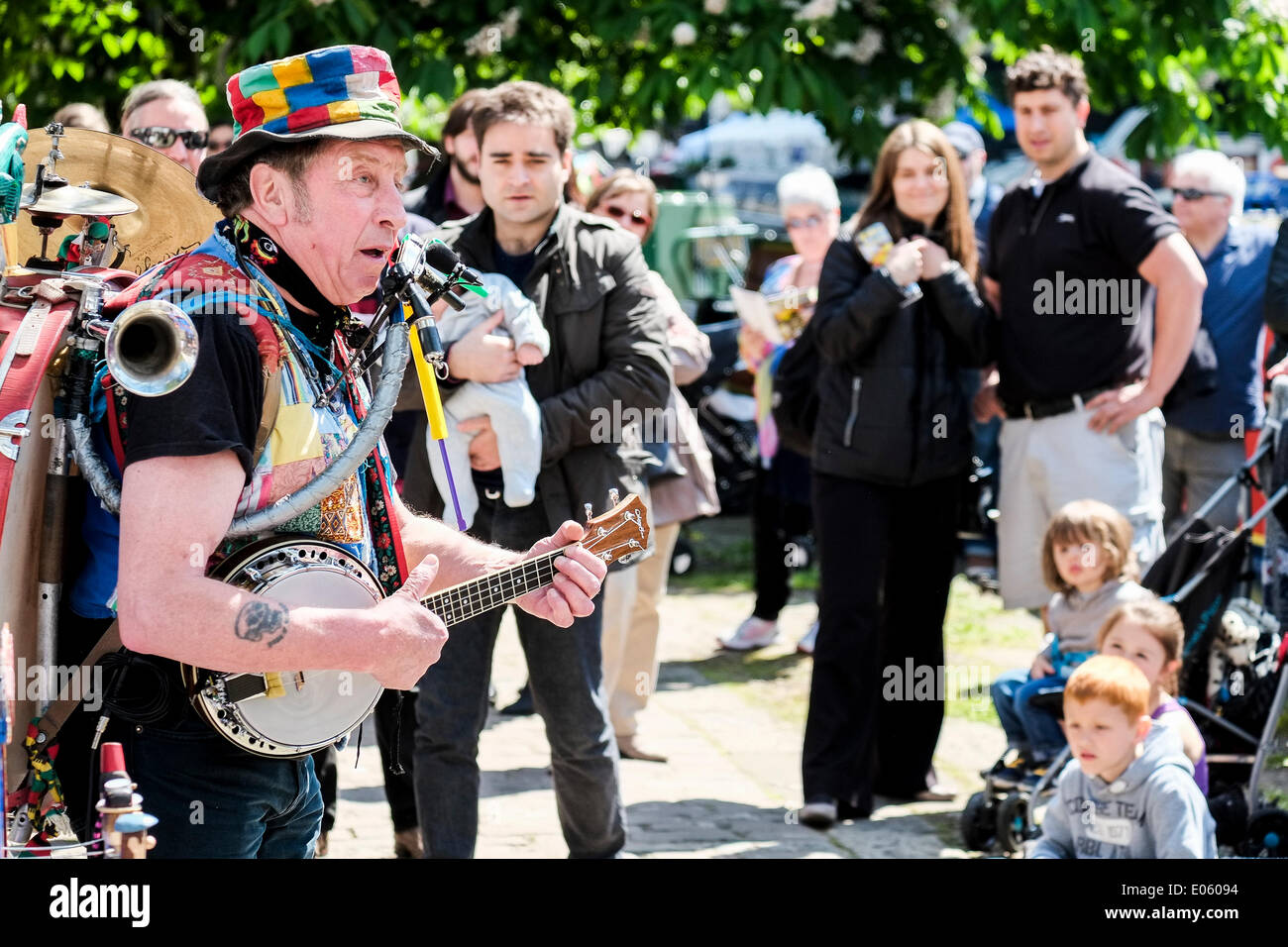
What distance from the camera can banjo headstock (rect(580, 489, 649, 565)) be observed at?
3391 millimetres

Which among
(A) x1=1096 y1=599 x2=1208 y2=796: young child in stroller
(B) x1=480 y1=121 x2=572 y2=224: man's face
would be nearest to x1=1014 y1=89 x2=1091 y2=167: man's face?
(A) x1=1096 y1=599 x2=1208 y2=796: young child in stroller

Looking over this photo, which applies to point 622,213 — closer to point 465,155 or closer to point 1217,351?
point 465,155

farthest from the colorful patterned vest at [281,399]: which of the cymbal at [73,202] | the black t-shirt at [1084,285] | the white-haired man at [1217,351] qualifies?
the white-haired man at [1217,351]

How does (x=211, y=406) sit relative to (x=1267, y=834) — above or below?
above

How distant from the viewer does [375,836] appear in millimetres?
5637

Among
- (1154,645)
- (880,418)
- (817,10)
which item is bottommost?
(1154,645)

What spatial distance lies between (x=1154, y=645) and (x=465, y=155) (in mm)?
2872

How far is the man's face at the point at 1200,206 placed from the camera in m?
8.13

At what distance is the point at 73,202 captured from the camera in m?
3.00

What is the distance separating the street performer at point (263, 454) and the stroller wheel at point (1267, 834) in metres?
2.85

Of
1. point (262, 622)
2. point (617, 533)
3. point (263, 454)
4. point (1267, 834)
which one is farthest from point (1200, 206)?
point (262, 622)

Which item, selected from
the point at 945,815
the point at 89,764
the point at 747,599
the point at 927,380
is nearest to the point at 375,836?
the point at 945,815

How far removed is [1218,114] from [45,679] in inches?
324

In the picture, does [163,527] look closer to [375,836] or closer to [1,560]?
[1,560]
